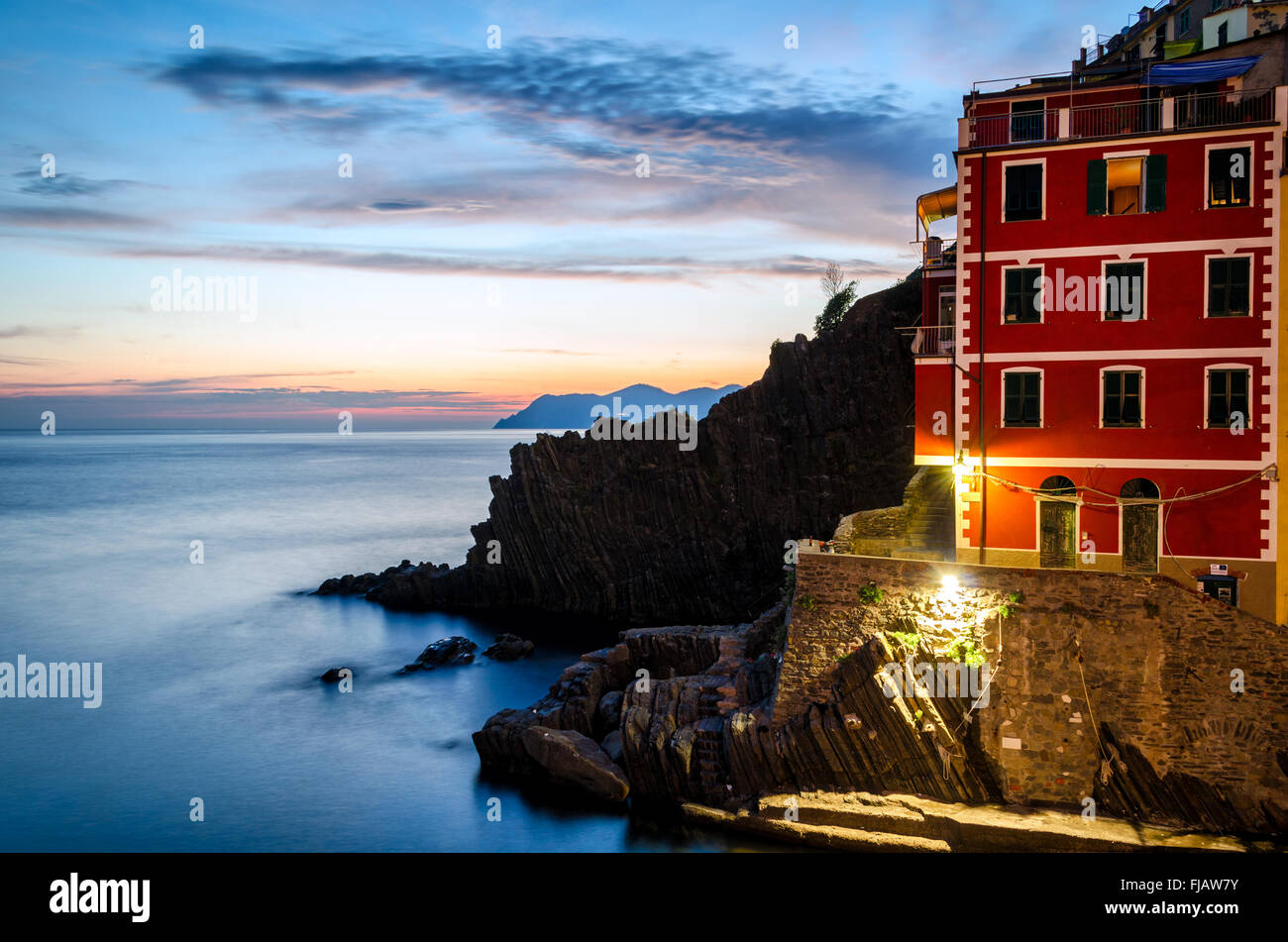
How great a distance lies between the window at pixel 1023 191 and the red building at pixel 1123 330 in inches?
1.6

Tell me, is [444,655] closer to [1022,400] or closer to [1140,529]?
[1022,400]

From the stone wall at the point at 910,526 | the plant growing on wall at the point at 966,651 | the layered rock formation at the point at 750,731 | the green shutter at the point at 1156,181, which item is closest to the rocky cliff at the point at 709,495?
the stone wall at the point at 910,526

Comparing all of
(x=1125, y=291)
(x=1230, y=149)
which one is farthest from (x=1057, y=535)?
(x=1230, y=149)

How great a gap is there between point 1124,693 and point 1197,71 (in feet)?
59.9

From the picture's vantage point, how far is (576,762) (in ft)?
107

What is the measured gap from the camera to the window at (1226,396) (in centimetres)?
2595

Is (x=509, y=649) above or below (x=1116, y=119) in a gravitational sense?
below

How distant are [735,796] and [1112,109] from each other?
78.0ft

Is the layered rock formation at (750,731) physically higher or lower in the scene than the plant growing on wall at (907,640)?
lower

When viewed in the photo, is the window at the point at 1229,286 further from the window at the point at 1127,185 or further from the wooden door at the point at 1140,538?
the wooden door at the point at 1140,538

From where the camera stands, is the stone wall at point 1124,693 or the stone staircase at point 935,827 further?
the stone wall at point 1124,693

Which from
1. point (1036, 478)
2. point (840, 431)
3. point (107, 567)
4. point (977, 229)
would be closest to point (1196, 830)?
point (1036, 478)

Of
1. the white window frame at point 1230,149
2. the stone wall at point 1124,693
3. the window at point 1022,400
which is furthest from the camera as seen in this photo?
the window at point 1022,400

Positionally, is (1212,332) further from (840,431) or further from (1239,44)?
(840,431)
